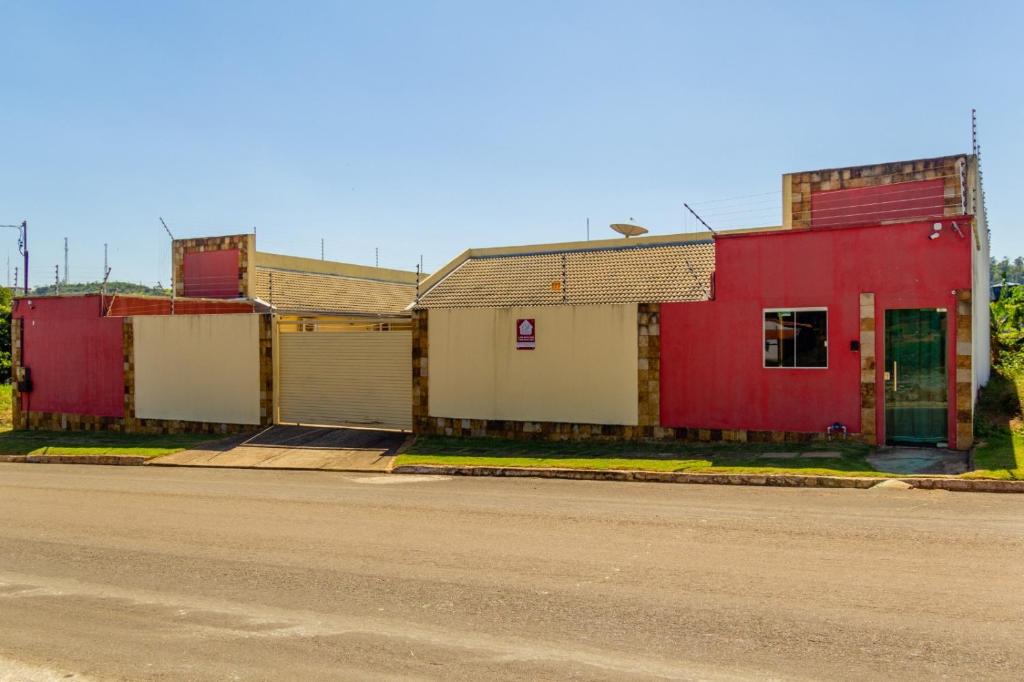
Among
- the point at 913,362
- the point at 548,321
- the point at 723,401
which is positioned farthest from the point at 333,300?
the point at 913,362

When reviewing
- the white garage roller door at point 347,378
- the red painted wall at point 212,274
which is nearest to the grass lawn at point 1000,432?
the white garage roller door at point 347,378

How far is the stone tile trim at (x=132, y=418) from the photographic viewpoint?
22.0 metres

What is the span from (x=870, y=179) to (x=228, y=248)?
23.9m

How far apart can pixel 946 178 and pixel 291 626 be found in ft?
61.7

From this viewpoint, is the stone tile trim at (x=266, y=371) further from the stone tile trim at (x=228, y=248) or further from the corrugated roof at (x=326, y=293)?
the stone tile trim at (x=228, y=248)

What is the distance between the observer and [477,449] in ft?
57.9

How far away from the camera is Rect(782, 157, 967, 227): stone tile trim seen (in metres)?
19.7

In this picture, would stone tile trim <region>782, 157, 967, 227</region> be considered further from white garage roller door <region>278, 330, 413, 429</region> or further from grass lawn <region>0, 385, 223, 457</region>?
grass lawn <region>0, 385, 223, 457</region>

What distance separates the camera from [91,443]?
22109 mm

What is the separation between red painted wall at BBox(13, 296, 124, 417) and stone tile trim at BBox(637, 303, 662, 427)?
49.5ft

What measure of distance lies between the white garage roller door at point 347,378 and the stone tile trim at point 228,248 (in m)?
12.3

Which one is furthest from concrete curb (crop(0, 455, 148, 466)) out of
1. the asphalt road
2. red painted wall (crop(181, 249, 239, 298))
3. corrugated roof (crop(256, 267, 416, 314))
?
red painted wall (crop(181, 249, 239, 298))

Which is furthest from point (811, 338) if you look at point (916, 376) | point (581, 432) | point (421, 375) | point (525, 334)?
point (421, 375)

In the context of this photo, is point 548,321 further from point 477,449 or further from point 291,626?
point 291,626
